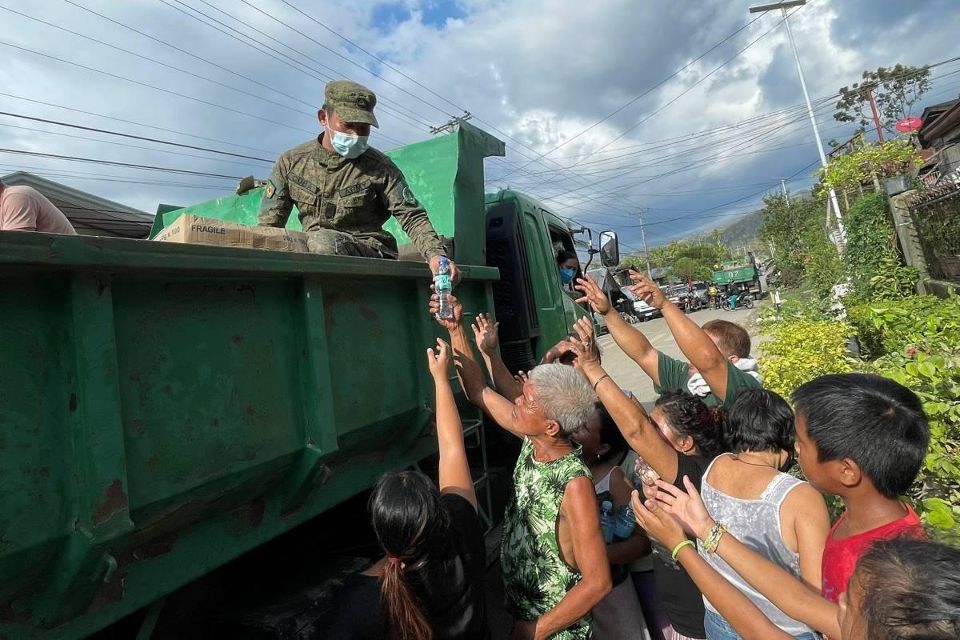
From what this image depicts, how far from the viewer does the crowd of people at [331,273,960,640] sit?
1.36 meters

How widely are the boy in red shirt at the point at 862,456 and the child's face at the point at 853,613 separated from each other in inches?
12.4

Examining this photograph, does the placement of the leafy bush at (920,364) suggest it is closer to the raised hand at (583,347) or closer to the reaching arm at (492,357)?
the raised hand at (583,347)

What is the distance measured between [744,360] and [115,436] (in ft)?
8.54

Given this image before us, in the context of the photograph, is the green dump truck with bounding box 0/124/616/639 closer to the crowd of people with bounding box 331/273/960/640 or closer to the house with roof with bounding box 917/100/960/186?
the crowd of people with bounding box 331/273/960/640

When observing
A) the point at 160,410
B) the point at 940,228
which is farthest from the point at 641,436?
the point at 940,228

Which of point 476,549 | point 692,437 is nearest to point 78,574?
point 476,549

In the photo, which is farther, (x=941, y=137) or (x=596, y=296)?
(x=941, y=137)

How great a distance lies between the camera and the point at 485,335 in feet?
9.57

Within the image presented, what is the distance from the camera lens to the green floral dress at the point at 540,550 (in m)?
1.91

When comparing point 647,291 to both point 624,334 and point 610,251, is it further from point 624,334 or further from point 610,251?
point 610,251

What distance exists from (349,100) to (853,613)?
9.20ft

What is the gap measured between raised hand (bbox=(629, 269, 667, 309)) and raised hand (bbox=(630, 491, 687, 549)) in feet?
4.55

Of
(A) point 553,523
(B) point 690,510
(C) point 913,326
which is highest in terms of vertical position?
(C) point 913,326

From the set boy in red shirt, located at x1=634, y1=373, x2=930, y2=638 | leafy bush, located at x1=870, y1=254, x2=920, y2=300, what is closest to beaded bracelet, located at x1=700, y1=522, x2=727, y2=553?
boy in red shirt, located at x1=634, y1=373, x2=930, y2=638
